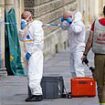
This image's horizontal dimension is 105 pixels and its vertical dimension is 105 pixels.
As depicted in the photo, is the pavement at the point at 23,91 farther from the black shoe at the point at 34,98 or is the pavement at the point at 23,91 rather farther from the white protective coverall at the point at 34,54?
the white protective coverall at the point at 34,54

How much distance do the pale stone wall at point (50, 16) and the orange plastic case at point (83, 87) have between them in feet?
27.5

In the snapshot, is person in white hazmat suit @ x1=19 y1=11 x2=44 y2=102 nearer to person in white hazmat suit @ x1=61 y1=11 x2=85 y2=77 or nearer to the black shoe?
the black shoe

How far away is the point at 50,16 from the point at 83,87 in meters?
11.9

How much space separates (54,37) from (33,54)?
504 inches

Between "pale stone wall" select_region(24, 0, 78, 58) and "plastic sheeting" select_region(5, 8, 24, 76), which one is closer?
"plastic sheeting" select_region(5, 8, 24, 76)

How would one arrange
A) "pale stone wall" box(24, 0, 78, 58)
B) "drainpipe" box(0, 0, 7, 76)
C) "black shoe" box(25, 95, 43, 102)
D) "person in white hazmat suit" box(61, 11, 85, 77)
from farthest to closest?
"pale stone wall" box(24, 0, 78, 58) → "drainpipe" box(0, 0, 7, 76) → "person in white hazmat suit" box(61, 11, 85, 77) → "black shoe" box(25, 95, 43, 102)

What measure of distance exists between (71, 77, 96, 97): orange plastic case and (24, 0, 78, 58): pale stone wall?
8376 mm

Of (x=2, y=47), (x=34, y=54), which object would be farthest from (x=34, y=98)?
(x=2, y=47)

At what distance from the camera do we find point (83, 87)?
49.2ft

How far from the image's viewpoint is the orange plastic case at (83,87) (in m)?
14.9

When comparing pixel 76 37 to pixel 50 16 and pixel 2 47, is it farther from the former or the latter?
pixel 50 16

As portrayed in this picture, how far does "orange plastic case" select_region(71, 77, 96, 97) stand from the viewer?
588 inches

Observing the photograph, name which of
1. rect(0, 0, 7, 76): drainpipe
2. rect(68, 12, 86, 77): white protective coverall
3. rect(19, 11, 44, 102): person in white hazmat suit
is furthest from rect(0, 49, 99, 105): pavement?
rect(68, 12, 86, 77): white protective coverall

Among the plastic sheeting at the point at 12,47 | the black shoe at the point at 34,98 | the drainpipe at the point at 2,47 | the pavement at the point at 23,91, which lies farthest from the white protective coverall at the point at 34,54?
the plastic sheeting at the point at 12,47
